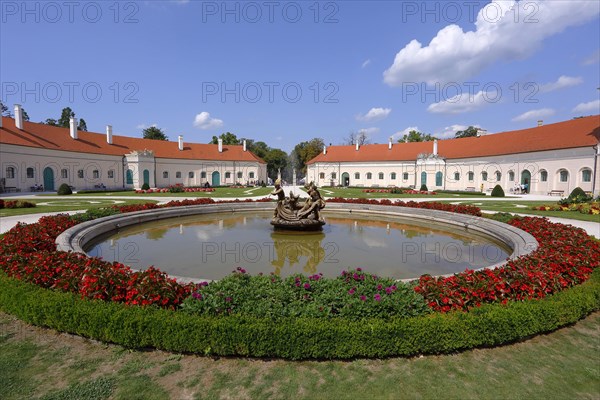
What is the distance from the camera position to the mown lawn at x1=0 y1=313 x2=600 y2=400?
3543 mm

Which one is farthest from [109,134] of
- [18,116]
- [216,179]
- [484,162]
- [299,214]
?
[484,162]

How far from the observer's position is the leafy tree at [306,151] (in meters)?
75.7

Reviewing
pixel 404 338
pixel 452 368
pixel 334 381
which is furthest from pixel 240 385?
pixel 452 368

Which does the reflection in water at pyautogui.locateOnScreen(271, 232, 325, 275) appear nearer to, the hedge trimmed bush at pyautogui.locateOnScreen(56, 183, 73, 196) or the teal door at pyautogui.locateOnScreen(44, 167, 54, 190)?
the hedge trimmed bush at pyautogui.locateOnScreen(56, 183, 73, 196)

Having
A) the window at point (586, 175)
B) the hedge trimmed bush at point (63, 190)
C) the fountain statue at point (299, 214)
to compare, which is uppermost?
the window at point (586, 175)

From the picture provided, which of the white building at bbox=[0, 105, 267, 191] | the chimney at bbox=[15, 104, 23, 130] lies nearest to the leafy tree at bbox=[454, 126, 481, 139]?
the white building at bbox=[0, 105, 267, 191]

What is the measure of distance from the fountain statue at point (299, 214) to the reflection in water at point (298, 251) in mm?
417

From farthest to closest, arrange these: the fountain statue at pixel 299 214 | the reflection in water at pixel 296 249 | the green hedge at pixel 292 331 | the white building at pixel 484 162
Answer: the white building at pixel 484 162 < the fountain statue at pixel 299 214 < the reflection in water at pixel 296 249 < the green hedge at pixel 292 331

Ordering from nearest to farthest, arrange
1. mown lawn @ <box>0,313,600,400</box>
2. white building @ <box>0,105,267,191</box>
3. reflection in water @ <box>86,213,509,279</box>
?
mown lawn @ <box>0,313,600,400</box>, reflection in water @ <box>86,213,509,279</box>, white building @ <box>0,105,267,191</box>

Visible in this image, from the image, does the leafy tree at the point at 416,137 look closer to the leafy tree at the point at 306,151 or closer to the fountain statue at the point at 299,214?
the leafy tree at the point at 306,151

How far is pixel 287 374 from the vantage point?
3908 millimetres

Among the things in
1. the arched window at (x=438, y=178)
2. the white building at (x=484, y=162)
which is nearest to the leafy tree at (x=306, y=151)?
the white building at (x=484, y=162)

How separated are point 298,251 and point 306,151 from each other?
225 feet

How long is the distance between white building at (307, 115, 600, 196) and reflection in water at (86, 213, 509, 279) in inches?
1136
